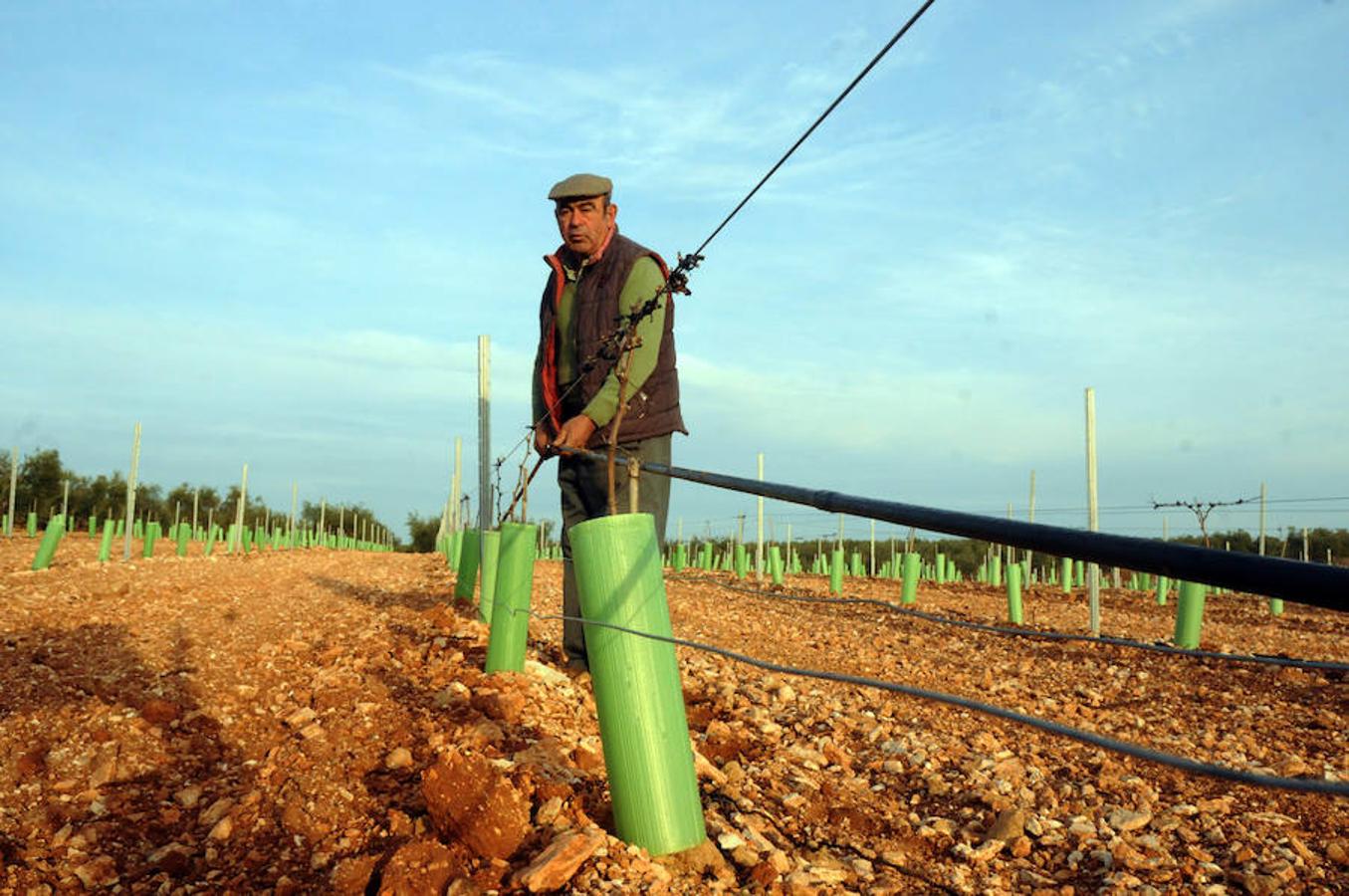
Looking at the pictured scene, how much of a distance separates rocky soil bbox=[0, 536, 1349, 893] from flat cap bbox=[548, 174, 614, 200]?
6.30 feet

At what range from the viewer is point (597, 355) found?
350 centimetres

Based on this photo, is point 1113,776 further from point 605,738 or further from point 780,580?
point 780,580

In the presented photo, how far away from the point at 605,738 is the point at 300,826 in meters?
0.85

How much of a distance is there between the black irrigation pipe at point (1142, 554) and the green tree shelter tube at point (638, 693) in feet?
2.05

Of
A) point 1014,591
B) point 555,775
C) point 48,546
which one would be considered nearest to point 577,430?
point 555,775

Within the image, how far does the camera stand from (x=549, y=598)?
8117mm

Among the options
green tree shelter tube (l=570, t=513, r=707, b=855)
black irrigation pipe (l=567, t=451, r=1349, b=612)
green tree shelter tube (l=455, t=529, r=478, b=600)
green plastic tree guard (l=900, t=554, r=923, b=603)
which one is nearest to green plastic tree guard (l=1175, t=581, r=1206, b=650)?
green plastic tree guard (l=900, t=554, r=923, b=603)

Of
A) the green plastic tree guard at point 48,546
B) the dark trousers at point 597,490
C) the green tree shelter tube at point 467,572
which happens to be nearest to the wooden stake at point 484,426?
the green tree shelter tube at point 467,572

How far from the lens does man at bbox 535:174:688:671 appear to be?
3463 mm

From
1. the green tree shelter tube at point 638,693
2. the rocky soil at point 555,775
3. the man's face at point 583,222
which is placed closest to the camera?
the green tree shelter tube at point 638,693

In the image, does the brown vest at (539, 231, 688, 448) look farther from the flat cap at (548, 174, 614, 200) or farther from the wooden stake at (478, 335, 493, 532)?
the wooden stake at (478, 335, 493, 532)

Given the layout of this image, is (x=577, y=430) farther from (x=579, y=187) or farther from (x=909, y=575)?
(x=909, y=575)

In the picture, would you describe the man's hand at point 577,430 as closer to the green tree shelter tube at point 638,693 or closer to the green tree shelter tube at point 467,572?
the green tree shelter tube at point 638,693

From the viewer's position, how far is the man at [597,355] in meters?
3.46
